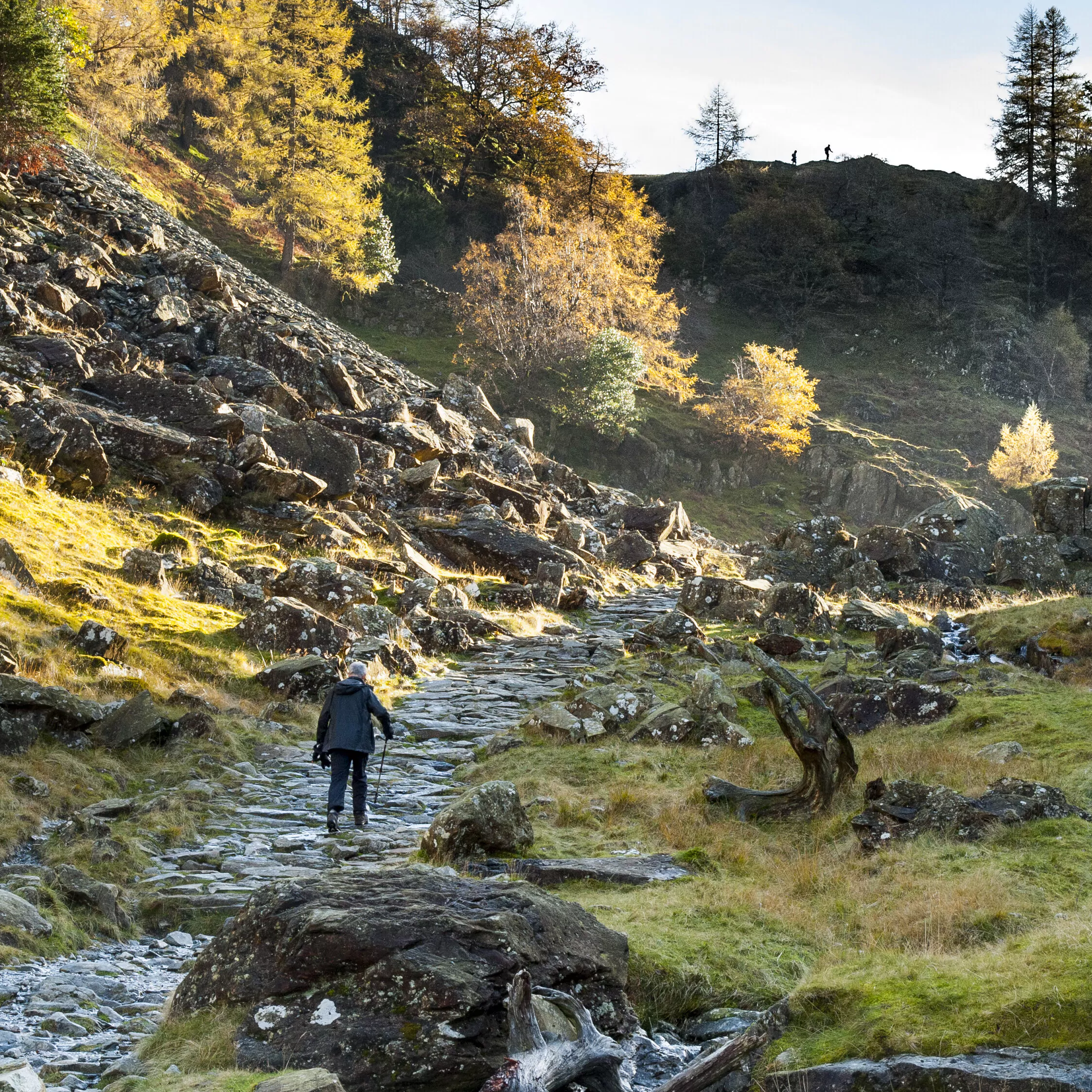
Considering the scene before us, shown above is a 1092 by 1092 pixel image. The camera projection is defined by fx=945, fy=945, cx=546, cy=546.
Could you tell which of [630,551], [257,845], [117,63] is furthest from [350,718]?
[117,63]

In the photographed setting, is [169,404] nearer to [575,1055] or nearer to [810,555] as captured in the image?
[810,555]

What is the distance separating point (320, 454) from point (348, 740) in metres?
14.9

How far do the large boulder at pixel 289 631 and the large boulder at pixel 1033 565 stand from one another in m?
20.1

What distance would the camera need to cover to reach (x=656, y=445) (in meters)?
49.9

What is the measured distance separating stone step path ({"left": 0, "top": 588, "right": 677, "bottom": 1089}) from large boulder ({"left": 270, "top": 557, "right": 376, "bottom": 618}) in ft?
8.90

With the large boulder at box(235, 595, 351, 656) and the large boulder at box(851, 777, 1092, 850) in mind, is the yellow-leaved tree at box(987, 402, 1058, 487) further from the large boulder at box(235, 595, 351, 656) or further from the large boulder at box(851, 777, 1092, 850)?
the large boulder at box(851, 777, 1092, 850)

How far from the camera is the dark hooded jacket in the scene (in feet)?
36.1

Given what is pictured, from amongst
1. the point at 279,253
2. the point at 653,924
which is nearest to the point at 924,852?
the point at 653,924

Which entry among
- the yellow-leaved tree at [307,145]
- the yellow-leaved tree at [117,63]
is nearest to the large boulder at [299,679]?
the yellow-leaved tree at [307,145]

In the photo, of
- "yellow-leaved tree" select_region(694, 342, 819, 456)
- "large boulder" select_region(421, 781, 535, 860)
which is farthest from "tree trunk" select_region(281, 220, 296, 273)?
"large boulder" select_region(421, 781, 535, 860)

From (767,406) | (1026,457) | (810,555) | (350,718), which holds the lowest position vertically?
(350,718)

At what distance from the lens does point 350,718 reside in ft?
36.8

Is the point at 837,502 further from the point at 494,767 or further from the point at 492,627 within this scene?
the point at 494,767

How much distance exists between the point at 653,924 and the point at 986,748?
657 centimetres
